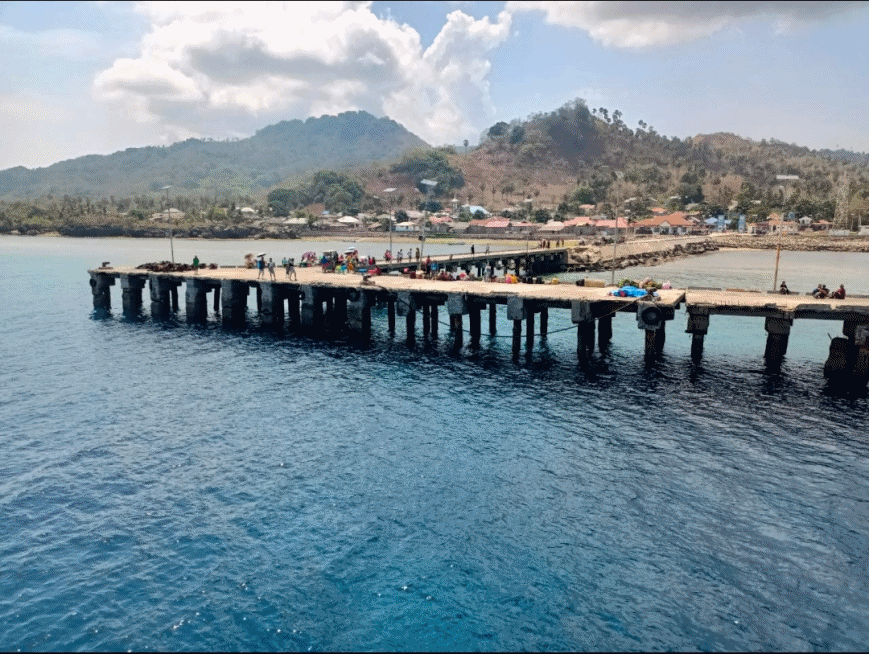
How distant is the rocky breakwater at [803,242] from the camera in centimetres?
14588

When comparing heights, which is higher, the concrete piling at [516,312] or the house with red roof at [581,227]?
the house with red roof at [581,227]

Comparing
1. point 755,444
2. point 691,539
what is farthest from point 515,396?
point 691,539

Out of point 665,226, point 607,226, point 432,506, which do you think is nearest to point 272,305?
point 432,506

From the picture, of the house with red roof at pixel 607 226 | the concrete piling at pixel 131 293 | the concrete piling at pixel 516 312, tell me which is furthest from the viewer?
the house with red roof at pixel 607 226

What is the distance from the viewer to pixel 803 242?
151375mm

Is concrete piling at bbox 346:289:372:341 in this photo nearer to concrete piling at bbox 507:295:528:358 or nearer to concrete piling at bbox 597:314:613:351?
concrete piling at bbox 507:295:528:358

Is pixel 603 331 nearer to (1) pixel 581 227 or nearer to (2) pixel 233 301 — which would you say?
(2) pixel 233 301

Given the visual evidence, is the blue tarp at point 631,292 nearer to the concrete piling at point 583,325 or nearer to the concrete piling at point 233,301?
the concrete piling at point 583,325

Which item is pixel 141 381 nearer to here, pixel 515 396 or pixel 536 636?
pixel 515 396

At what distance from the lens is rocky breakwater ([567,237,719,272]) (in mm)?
105375

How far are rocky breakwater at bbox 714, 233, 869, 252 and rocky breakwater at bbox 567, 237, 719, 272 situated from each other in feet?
26.1

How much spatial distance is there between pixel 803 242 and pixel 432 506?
517 ft

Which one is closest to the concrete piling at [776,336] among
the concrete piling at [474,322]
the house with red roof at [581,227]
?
the concrete piling at [474,322]

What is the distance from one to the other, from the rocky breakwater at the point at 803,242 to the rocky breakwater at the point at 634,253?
26.1ft
